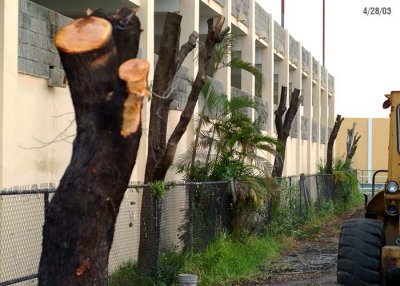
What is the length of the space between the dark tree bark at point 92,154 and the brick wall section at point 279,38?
28236 mm

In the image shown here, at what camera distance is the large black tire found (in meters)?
10.2

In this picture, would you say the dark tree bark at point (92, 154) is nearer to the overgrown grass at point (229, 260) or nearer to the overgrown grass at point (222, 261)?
the overgrown grass at point (222, 261)

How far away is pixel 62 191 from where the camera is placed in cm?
530

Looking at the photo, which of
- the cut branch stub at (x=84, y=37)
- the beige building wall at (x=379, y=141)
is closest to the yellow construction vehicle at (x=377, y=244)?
the cut branch stub at (x=84, y=37)

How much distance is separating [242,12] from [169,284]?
15.9 meters

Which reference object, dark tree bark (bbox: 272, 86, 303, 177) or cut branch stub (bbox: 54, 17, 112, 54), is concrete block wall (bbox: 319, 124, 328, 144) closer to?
dark tree bark (bbox: 272, 86, 303, 177)

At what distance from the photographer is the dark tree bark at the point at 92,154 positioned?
5.21m

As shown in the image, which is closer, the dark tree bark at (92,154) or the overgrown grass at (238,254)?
the dark tree bark at (92,154)

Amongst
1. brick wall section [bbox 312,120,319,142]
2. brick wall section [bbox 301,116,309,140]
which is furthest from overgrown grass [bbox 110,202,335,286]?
brick wall section [bbox 312,120,319,142]

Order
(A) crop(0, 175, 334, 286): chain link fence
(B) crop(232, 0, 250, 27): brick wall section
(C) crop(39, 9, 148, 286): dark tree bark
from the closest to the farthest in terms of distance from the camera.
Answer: (C) crop(39, 9, 148, 286): dark tree bark < (A) crop(0, 175, 334, 286): chain link fence < (B) crop(232, 0, 250, 27): brick wall section

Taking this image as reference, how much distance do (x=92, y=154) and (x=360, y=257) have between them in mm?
5794

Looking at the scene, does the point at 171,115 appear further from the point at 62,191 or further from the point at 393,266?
the point at 62,191

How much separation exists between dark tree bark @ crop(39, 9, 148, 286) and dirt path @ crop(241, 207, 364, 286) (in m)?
8.71

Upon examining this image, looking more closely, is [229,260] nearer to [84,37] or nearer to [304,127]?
[84,37]
